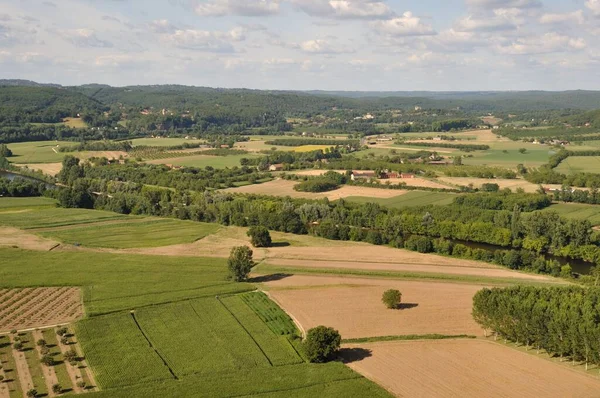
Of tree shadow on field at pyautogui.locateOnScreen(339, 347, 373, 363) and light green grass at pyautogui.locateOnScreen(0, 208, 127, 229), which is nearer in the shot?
tree shadow on field at pyautogui.locateOnScreen(339, 347, 373, 363)

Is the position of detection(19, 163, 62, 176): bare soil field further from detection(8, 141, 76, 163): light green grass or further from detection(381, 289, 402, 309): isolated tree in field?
detection(381, 289, 402, 309): isolated tree in field

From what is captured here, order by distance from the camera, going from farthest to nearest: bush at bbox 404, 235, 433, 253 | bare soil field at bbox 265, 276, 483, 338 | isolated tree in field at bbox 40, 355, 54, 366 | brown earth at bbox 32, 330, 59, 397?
bush at bbox 404, 235, 433, 253 → bare soil field at bbox 265, 276, 483, 338 → isolated tree in field at bbox 40, 355, 54, 366 → brown earth at bbox 32, 330, 59, 397

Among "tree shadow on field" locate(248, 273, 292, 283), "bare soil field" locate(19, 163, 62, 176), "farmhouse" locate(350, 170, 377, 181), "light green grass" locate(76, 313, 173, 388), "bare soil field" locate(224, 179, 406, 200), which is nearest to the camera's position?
"light green grass" locate(76, 313, 173, 388)

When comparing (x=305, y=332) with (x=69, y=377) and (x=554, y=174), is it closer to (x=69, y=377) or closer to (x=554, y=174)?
(x=69, y=377)

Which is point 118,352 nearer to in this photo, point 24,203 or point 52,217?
point 52,217

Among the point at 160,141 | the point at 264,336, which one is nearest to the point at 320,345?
the point at 264,336

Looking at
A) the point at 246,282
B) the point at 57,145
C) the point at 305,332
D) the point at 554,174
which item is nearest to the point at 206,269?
the point at 246,282

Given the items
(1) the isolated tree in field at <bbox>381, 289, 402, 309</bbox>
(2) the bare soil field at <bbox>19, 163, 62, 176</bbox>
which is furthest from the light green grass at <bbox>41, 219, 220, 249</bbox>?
(2) the bare soil field at <bbox>19, 163, 62, 176</bbox>
